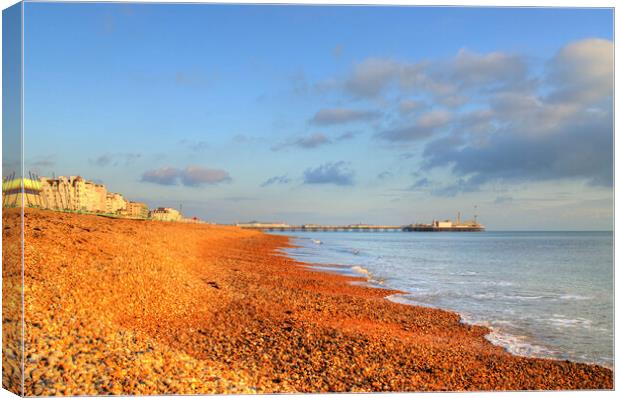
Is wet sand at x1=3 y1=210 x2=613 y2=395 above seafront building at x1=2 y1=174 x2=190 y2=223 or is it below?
below

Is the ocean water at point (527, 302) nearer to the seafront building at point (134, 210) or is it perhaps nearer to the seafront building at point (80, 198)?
the seafront building at point (80, 198)

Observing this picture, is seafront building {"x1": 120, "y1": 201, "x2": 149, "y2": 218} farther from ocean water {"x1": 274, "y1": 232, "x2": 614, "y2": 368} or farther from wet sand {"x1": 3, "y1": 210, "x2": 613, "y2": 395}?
wet sand {"x1": 3, "y1": 210, "x2": 613, "y2": 395}

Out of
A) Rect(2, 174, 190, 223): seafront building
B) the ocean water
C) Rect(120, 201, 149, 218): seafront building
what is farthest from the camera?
Rect(120, 201, 149, 218): seafront building

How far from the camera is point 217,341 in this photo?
7633mm

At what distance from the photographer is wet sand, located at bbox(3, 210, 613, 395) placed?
5.91m

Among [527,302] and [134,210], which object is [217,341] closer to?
[527,302]

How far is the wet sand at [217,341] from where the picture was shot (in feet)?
19.4

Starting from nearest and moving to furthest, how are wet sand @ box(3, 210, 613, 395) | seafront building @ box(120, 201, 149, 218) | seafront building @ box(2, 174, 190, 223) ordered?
1. wet sand @ box(3, 210, 613, 395)
2. seafront building @ box(2, 174, 190, 223)
3. seafront building @ box(120, 201, 149, 218)

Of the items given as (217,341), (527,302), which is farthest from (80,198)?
(527,302)

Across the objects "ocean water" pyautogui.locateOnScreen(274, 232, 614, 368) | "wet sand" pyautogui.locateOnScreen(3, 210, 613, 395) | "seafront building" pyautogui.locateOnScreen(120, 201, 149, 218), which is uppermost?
"seafront building" pyautogui.locateOnScreen(120, 201, 149, 218)

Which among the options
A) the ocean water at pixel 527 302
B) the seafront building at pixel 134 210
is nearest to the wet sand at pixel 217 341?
the ocean water at pixel 527 302

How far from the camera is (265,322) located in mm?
9039

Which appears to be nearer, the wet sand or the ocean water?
the wet sand

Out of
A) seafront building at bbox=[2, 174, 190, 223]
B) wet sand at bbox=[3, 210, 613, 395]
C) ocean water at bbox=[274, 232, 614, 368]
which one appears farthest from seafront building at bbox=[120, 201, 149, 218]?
wet sand at bbox=[3, 210, 613, 395]
